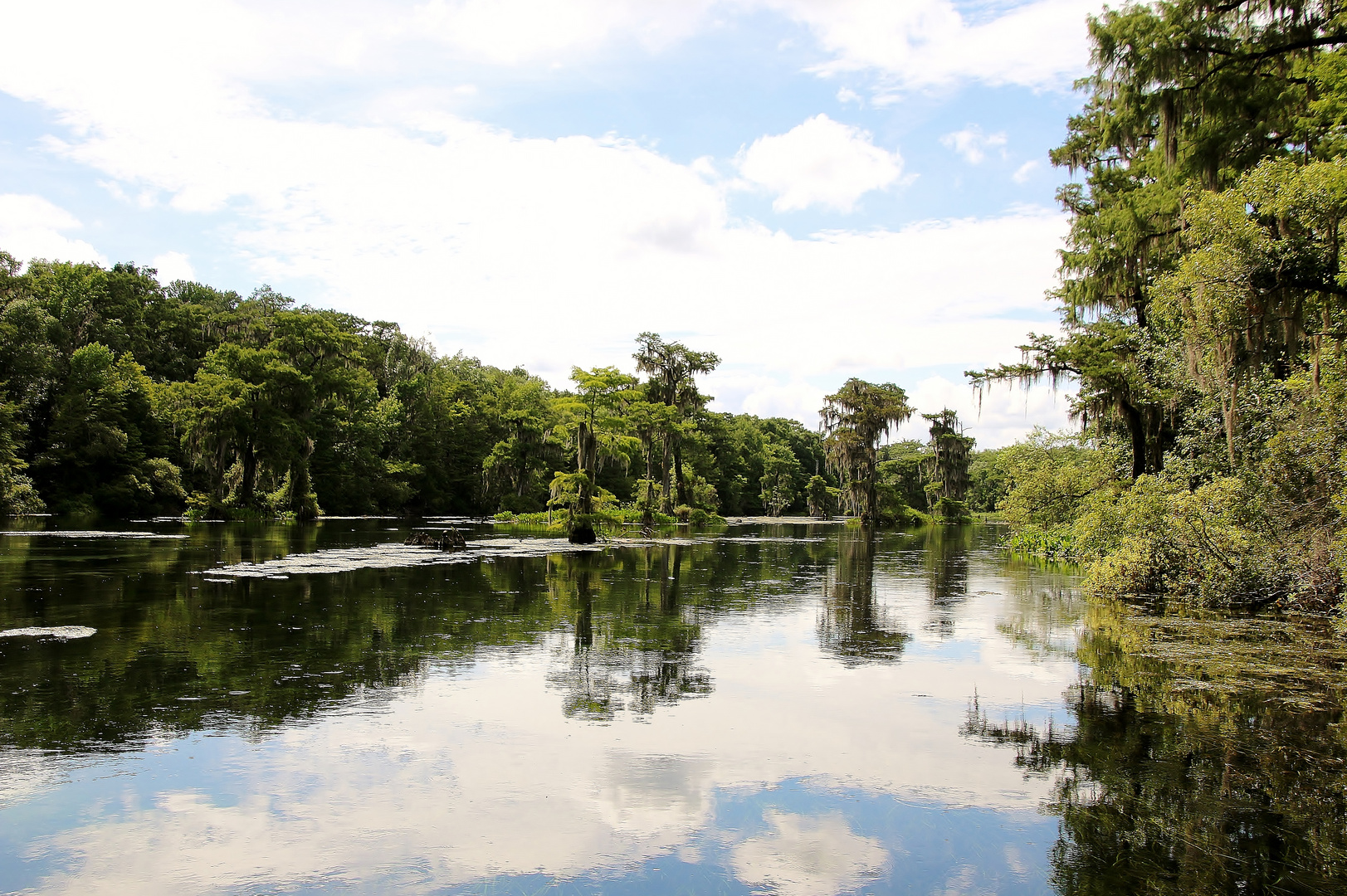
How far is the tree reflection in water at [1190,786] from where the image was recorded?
177 inches

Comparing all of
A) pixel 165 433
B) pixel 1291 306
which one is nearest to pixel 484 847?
pixel 1291 306

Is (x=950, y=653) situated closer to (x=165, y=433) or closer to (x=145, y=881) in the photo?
(x=145, y=881)

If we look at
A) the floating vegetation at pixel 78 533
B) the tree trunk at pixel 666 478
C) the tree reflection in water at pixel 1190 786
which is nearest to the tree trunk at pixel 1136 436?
the tree reflection in water at pixel 1190 786

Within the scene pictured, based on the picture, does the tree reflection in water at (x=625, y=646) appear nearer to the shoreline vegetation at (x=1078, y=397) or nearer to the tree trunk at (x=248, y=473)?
the shoreline vegetation at (x=1078, y=397)

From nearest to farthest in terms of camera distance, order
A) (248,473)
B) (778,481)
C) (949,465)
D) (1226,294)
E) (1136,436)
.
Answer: (1226,294) < (1136,436) < (248,473) < (949,465) < (778,481)

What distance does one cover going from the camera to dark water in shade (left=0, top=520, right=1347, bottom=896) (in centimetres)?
451

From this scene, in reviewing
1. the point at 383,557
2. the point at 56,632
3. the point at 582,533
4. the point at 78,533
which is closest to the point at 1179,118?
the point at 56,632

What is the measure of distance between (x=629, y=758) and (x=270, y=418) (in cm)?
4416

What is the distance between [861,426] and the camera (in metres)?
58.1

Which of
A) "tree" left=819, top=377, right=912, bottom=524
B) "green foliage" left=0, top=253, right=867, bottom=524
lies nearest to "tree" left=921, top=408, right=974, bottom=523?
"tree" left=819, top=377, right=912, bottom=524

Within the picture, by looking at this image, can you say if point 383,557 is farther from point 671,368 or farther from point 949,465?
point 949,465

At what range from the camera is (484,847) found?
4695 millimetres

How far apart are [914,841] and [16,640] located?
34.0 ft

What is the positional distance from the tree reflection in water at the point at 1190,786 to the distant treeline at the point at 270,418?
895 inches
